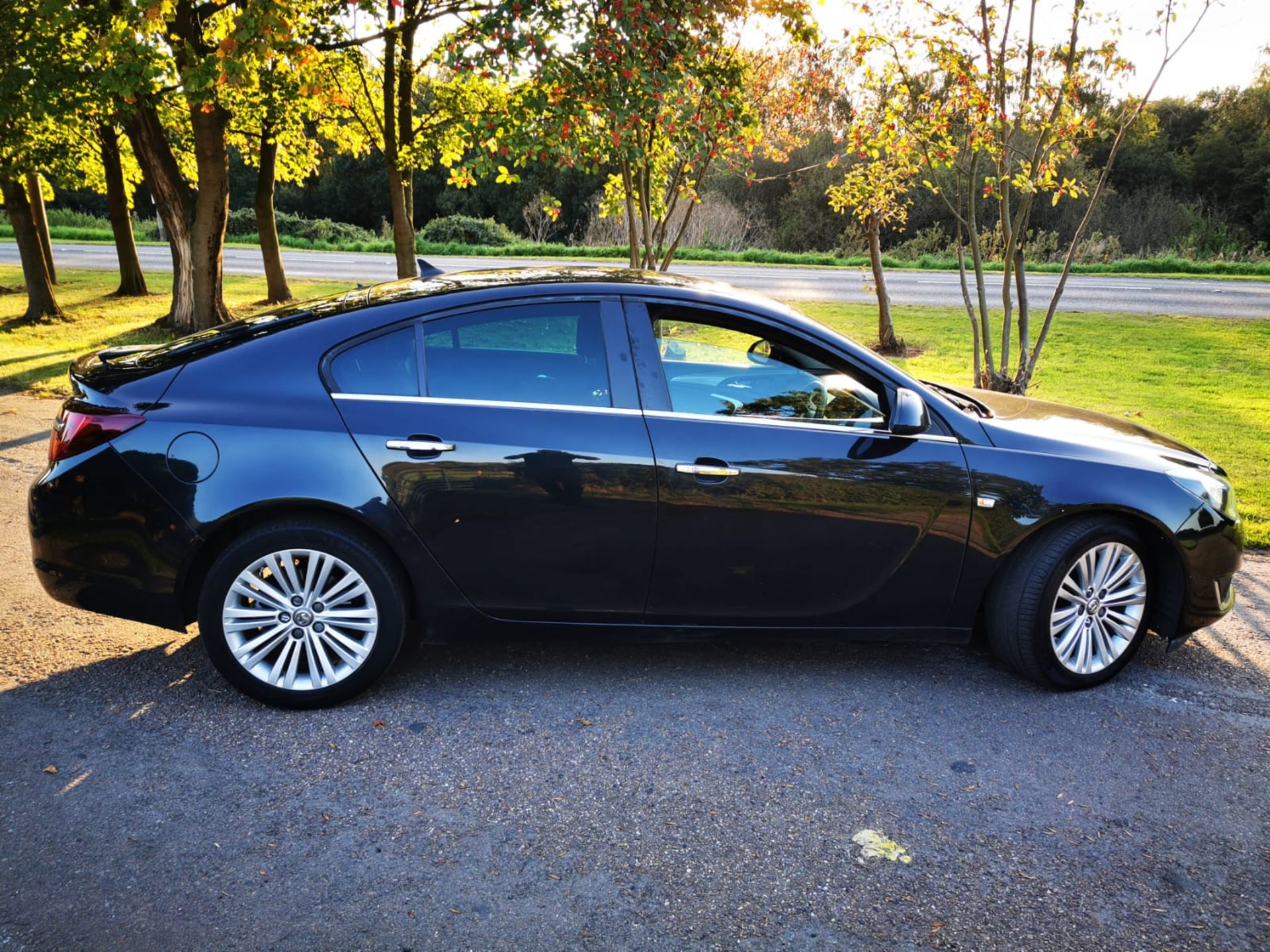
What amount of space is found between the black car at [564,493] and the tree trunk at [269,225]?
50.8 ft

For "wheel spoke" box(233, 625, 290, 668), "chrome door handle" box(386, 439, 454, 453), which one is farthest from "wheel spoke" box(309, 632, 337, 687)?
"chrome door handle" box(386, 439, 454, 453)

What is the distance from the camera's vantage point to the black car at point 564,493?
3.62m

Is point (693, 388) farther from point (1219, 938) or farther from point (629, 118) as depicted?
point (629, 118)

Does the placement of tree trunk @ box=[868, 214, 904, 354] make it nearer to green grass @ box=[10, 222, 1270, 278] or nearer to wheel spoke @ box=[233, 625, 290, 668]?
green grass @ box=[10, 222, 1270, 278]

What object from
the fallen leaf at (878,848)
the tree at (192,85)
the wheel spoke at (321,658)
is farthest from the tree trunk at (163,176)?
the fallen leaf at (878,848)

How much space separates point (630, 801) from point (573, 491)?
1.15 m

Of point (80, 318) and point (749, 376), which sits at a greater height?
point (749, 376)

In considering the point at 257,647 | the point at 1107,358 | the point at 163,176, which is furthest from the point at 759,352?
the point at 163,176

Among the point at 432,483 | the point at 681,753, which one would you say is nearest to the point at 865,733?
the point at 681,753

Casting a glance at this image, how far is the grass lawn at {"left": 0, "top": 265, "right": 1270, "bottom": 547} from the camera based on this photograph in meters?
8.97

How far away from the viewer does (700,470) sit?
3.69 metres

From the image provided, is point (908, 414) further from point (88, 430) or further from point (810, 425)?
point (88, 430)

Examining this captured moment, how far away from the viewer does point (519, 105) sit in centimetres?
759

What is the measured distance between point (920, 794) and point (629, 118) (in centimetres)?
531
